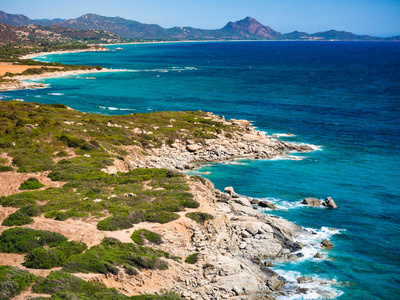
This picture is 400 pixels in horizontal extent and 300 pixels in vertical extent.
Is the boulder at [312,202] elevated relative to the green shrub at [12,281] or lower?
lower

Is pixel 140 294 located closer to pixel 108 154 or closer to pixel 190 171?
pixel 108 154

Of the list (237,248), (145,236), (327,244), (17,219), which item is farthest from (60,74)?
(327,244)

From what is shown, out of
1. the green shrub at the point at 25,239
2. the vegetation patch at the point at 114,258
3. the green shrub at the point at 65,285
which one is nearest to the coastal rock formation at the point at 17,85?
the green shrub at the point at 25,239

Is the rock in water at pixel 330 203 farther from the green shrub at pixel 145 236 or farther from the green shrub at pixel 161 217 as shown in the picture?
the green shrub at pixel 145 236

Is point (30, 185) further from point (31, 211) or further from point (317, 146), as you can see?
point (317, 146)

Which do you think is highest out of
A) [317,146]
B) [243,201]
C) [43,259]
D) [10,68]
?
[10,68]

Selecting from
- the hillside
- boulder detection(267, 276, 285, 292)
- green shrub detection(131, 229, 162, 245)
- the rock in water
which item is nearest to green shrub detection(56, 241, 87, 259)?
the hillside

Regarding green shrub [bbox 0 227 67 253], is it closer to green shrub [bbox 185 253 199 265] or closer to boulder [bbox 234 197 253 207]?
→ green shrub [bbox 185 253 199 265]
